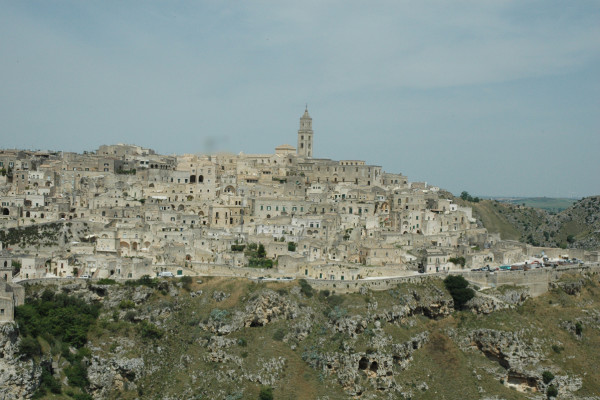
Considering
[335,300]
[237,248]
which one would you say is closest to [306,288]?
[335,300]

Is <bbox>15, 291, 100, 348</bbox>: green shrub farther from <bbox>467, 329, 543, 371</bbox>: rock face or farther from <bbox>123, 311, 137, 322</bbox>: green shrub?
<bbox>467, 329, 543, 371</bbox>: rock face

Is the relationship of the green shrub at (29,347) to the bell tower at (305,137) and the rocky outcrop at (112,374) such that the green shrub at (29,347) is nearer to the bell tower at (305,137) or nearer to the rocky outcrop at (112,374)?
the rocky outcrop at (112,374)

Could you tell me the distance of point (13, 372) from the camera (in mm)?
38406

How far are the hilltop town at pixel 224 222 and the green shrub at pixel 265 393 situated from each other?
10.2 meters

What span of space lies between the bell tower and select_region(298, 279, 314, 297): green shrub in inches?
1576

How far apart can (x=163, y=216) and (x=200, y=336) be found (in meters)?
15.8

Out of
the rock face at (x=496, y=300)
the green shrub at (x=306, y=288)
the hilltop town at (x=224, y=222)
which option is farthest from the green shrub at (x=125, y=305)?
the rock face at (x=496, y=300)

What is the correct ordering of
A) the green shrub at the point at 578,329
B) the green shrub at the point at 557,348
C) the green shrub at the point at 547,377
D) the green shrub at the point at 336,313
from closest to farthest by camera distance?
the green shrub at the point at 336,313 → the green shrub at the point at 547,377 → the green shrub at the point at 557,348 → the green shrub at the point at 578,329

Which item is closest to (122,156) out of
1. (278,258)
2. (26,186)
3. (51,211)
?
(26,186)

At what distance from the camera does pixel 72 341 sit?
4269 cm

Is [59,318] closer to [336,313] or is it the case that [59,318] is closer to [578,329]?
[336,313]

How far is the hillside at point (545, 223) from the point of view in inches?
3659

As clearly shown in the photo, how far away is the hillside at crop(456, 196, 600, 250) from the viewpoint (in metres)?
92.9

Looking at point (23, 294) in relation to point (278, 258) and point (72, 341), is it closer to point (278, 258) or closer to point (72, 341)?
point (72, 341)
